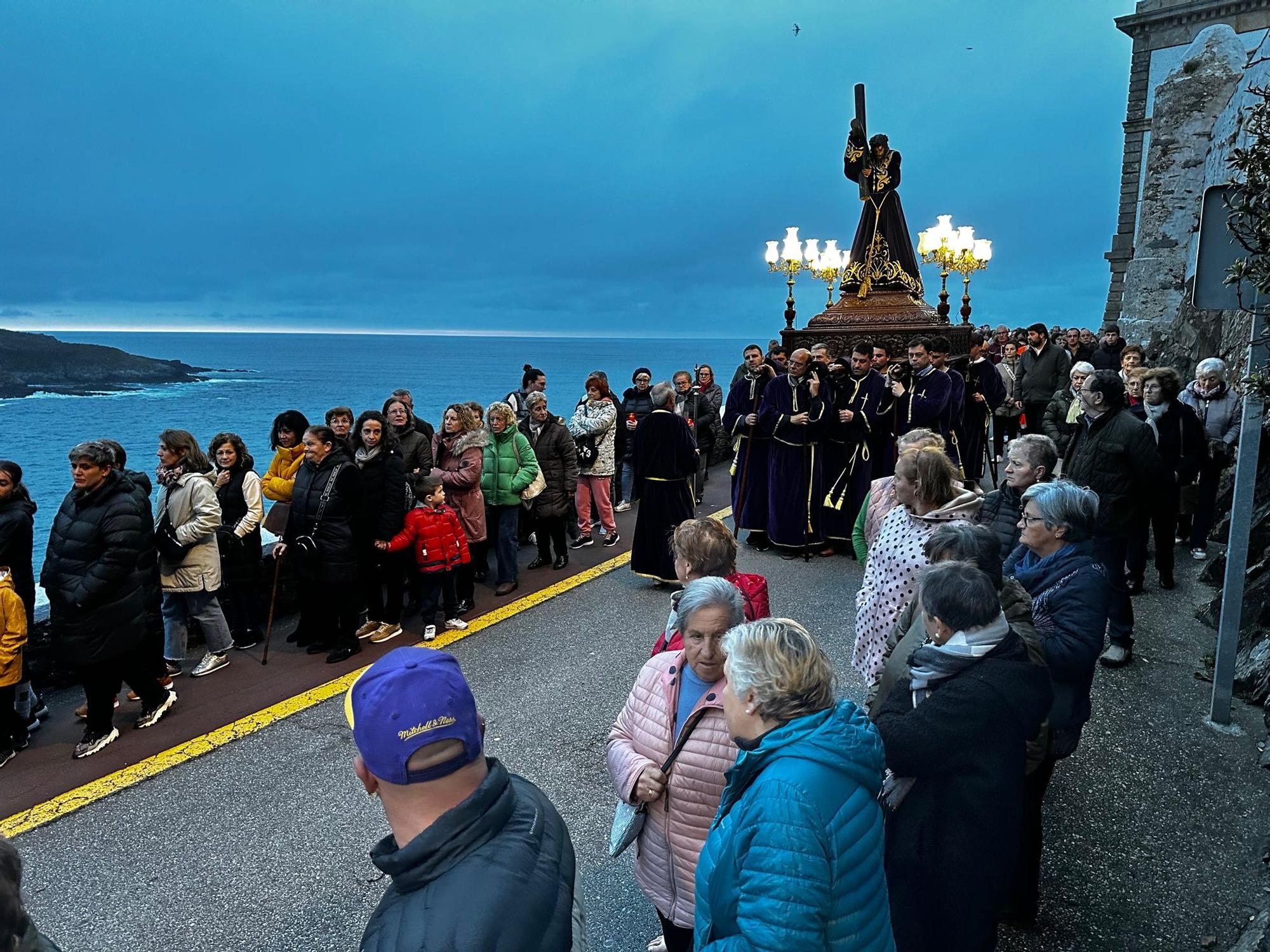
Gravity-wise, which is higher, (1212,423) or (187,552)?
(1212,423)

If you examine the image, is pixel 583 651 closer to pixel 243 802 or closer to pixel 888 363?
pixel 243 802

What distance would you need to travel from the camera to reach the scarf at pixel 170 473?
17.5ft

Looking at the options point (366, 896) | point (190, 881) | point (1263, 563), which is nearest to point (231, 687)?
point (190, 881)

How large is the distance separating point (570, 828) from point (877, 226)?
11.8 metres

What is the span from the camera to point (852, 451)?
8.37 meters

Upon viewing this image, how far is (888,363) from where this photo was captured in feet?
32.3

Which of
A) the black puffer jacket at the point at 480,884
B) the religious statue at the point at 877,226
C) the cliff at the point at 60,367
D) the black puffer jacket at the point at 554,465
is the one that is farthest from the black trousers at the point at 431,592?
the cliff at the point at 60,367

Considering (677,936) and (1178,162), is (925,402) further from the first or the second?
(1178,162)

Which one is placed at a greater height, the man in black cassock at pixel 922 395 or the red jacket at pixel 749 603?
the man in black cassock at pixel 922 395

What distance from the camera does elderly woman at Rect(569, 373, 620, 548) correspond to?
8281mm

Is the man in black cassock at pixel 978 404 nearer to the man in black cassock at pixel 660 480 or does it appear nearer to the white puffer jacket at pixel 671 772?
the man in black cassock at pixel 660 480

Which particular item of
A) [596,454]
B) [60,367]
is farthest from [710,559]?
[60,367]

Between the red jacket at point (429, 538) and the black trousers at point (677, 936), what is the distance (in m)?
3.92

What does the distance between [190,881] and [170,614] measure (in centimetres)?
264
